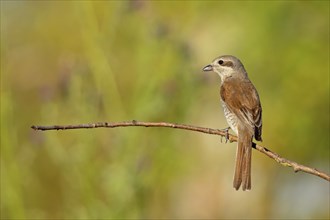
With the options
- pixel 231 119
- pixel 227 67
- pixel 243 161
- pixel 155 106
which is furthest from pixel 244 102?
pixel 155 106

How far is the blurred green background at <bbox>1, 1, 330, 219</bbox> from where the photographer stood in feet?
23.9

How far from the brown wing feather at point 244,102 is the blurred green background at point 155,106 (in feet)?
1.84

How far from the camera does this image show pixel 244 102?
6574mm

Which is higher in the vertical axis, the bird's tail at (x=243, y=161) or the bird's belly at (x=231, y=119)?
the bird's belly at (x=231, y=119)

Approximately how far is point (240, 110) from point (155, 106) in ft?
3.35

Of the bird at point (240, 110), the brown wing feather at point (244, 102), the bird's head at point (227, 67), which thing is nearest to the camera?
the bird at point (240, 110)

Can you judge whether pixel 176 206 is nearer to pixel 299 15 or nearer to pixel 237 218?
pixel 237 218

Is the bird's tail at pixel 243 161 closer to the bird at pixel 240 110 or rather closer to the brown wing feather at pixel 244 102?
the bird at pixel 240 110

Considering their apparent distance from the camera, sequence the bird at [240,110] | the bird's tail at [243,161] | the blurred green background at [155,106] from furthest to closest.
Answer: the blurred green background at [155,106], the bird at [240,110], the bird's tail at [243,161]

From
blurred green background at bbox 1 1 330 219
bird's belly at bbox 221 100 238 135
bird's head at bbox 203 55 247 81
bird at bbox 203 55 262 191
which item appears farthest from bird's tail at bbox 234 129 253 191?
blurred green background at bbox 1 1 330 219

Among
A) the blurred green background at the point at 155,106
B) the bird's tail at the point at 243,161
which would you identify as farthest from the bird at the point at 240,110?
the blurred green background at the point at 155,106

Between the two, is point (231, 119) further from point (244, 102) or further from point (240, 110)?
point (244, 102)

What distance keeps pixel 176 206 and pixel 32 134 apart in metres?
4.31

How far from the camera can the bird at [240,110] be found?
5.84 m
